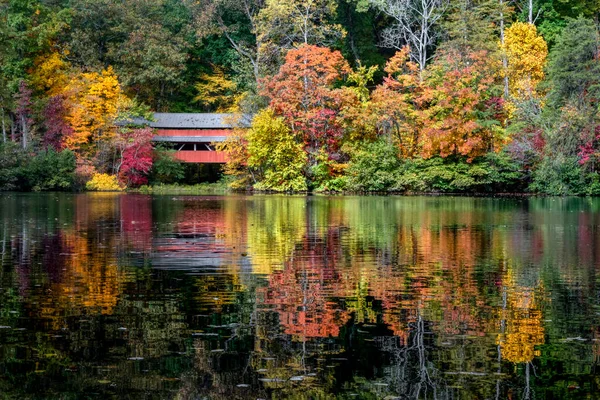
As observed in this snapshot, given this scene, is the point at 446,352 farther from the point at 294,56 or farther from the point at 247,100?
the point at 247,100

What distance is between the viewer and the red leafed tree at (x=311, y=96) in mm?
49562

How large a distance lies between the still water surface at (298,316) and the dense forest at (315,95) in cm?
2622

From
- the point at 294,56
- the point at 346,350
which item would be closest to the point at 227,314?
the point at 346,350

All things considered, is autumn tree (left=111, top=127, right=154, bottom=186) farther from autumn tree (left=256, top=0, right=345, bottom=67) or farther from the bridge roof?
autumn tree (left=256, top=0, right=345, bottom=67)

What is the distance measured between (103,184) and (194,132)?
9577mm

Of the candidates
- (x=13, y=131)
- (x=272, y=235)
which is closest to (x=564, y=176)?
(x=272, y=235)

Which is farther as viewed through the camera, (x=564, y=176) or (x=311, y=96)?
(x=311, y=96)

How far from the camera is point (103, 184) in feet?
170

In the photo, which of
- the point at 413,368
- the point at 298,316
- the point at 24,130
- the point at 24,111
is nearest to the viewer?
the point at 413,368

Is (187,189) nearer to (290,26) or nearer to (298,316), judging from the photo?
(290,26)

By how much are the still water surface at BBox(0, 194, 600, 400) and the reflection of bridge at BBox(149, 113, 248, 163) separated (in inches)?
1565

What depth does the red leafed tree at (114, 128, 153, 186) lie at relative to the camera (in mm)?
52781

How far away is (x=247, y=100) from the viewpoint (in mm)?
54406

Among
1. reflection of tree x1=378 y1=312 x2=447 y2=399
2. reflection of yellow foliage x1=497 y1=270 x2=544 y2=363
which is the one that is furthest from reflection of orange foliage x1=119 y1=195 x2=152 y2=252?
reflection of tree x1=378 y1=312 x2=447 y2=399
